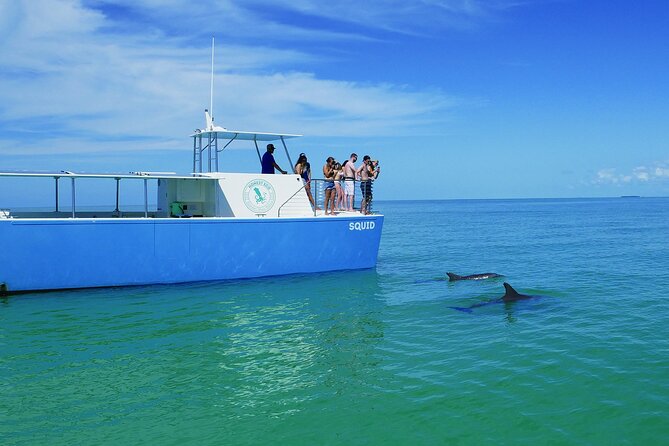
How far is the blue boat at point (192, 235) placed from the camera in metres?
14.7

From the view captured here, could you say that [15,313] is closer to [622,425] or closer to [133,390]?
[133,390]

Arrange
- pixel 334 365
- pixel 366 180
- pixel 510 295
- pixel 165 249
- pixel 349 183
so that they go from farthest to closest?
pixel 349 183, pixel 366 180, pixel 165 249, pixel 510 295, pixel 334 365

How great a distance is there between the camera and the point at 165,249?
51.8ft

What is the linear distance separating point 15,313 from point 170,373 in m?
6.18

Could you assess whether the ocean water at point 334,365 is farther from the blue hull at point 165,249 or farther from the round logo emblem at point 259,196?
the round logo emblem at point 259,196

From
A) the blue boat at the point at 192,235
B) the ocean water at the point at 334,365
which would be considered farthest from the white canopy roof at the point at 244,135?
the ocean water at the point at 334,365

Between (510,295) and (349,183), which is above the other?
(349,183)

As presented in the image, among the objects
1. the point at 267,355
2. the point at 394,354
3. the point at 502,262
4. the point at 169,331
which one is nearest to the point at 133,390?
the point at 267,355

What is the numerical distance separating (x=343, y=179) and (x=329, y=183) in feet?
2.26

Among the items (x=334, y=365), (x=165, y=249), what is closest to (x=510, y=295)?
(x=334, y=365)

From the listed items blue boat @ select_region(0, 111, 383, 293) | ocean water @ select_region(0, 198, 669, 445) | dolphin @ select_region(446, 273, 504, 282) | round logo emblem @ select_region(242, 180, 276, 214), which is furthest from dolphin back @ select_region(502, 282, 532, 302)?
round logo emblem @ select_region(242, 180, 276, 214)

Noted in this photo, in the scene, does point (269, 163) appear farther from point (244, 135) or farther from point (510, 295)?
point (510, 295)

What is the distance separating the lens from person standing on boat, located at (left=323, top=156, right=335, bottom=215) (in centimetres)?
1844

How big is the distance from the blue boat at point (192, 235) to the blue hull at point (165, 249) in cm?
3
